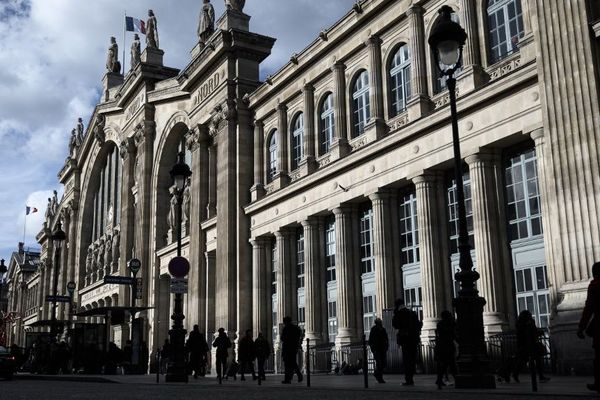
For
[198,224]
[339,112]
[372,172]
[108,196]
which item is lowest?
[372,172]

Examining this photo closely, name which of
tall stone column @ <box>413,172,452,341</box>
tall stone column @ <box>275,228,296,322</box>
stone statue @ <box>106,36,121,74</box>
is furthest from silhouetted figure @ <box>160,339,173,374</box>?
stone statue @ <box>106,36,121,74</box>

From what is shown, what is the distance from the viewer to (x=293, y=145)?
106 feet

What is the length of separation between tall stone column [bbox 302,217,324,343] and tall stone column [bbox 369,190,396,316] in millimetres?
4242

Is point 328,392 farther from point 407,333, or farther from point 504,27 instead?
point 504,27

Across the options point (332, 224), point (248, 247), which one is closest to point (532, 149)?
point (332, 224)

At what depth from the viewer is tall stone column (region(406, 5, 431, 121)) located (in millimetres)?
23484

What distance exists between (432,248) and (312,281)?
7654 mm

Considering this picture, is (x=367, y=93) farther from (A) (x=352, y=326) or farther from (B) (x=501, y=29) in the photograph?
(A) (x=352, y=326)

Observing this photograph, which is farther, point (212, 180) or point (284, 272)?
point (212, 180)

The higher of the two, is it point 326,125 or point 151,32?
point 151,32

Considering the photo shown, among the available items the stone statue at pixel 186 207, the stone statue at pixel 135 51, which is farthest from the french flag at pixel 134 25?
the stone statue at pixel 186 207

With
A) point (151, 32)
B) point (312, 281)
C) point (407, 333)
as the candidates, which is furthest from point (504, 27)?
point (151, 32)

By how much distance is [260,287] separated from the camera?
3262 centimetres

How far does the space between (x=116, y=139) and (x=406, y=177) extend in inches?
1397
